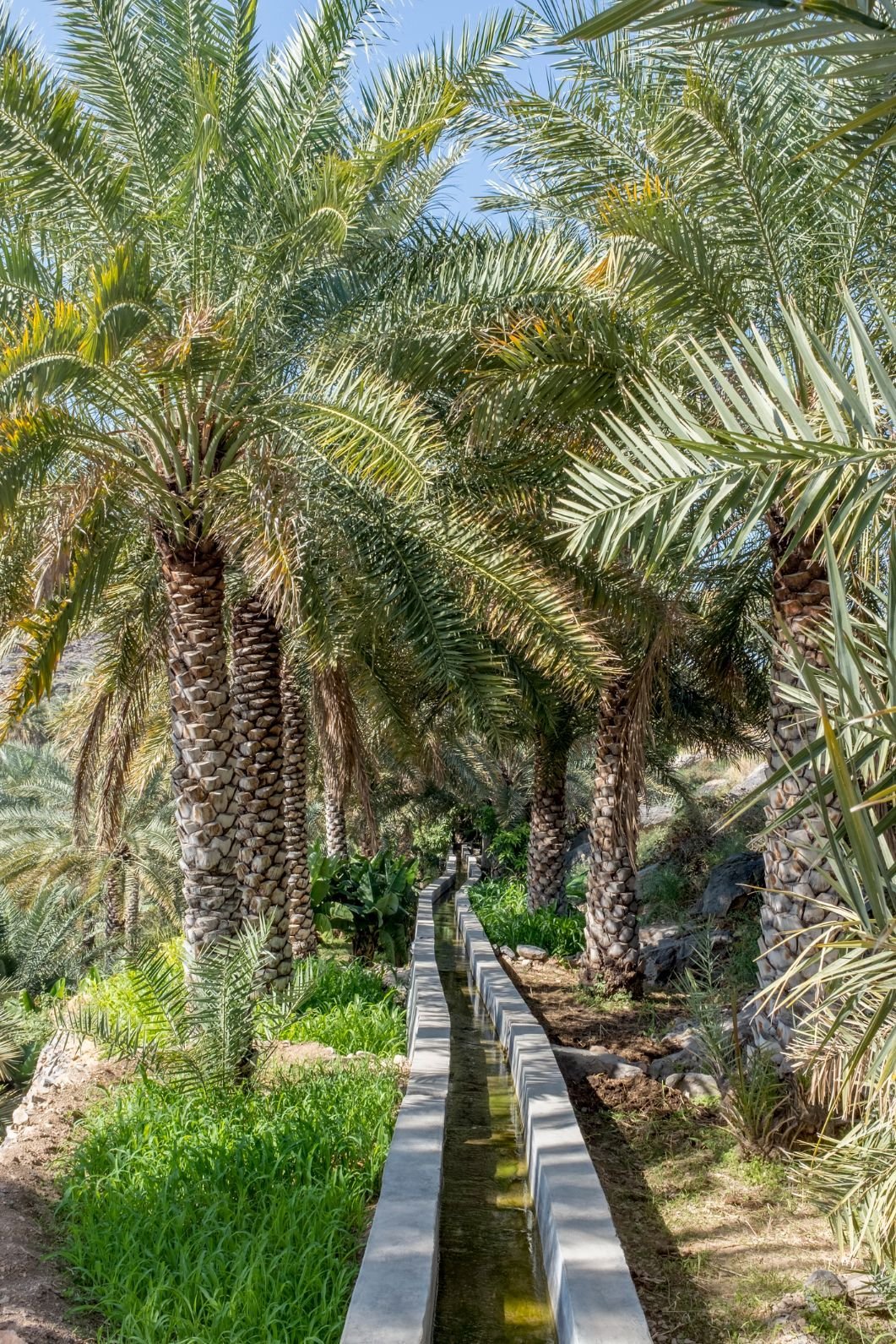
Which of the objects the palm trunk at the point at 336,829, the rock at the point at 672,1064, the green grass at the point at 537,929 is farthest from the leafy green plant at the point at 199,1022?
the palm trunk at the point at 336,829

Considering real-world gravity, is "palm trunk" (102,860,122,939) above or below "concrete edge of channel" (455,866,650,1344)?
above

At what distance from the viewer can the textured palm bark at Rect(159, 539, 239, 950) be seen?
735 centimetres

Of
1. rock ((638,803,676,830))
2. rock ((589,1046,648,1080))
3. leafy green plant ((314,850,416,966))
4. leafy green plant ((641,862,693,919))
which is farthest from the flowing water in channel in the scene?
rock ((638,803,676,830))

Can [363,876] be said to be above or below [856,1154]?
above

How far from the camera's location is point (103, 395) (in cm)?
637

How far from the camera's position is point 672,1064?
807 centimetres

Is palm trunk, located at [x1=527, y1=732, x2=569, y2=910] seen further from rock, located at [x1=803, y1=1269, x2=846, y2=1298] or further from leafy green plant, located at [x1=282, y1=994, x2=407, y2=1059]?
rock, located at [x1=803, y1=1269, x2=846, y2=1298]

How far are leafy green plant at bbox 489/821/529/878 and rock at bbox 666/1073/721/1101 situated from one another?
16.8 meters

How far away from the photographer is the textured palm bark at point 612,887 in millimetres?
11273

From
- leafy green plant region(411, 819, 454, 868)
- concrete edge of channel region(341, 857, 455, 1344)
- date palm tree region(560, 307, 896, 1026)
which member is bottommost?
concrete edge of channel region(341, 857, 455, 1344)

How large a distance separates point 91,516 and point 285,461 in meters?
1.58

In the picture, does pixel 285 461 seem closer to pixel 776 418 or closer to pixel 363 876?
pixel 776 418

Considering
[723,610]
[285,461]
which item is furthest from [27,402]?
[723,610]

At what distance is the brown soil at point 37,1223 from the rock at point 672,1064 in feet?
13.3
